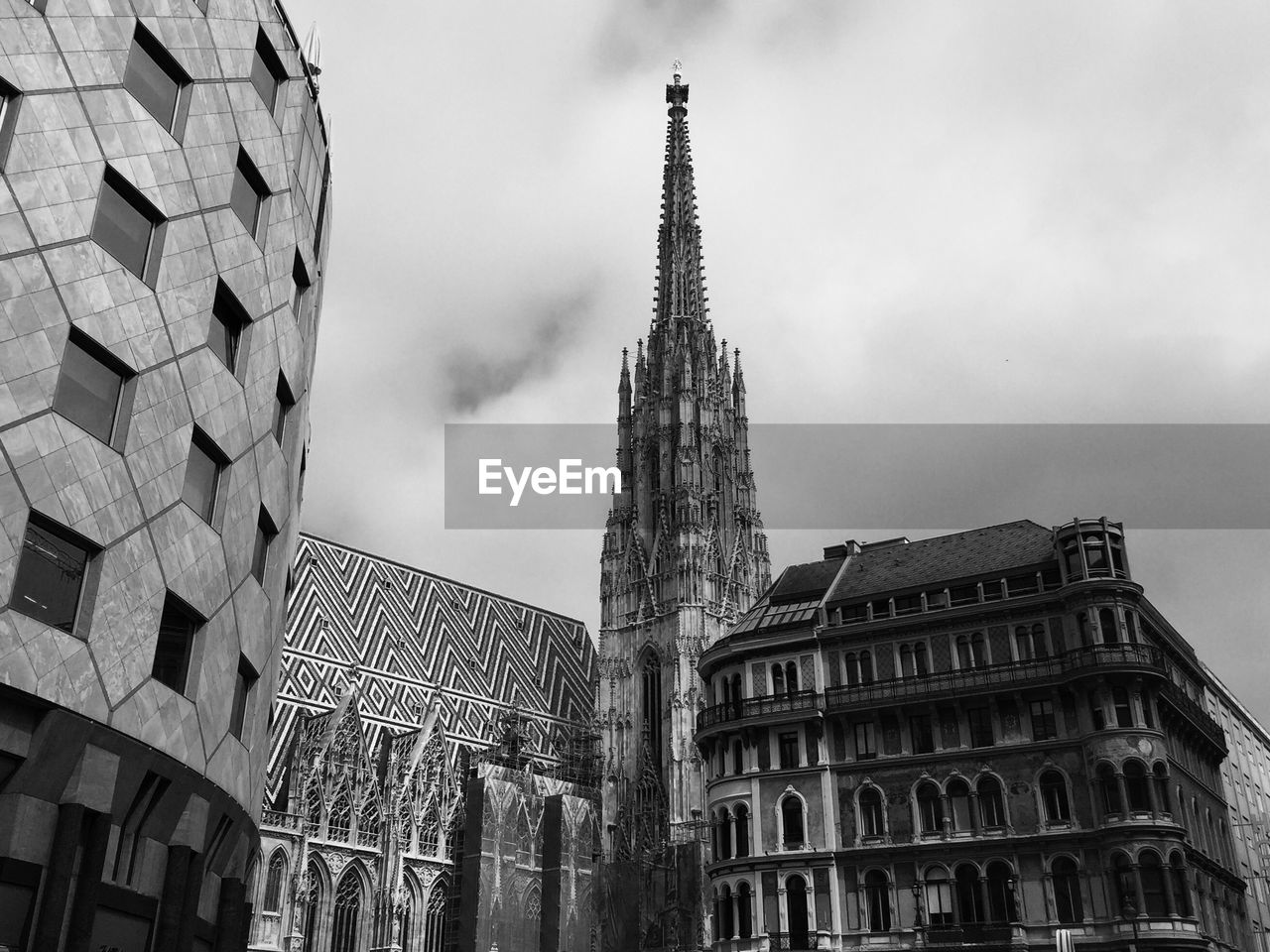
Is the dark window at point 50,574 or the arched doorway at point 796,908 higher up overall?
the dark window at point 50,574

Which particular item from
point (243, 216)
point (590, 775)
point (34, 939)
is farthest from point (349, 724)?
point (34, 939)

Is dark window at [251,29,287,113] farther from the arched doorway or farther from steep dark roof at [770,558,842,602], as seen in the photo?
the arched doorway

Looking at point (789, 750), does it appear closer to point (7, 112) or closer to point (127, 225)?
point (127, 225)

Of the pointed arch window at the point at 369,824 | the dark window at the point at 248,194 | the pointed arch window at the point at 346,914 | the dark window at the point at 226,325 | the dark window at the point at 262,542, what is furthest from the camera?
the pointed arch window at the point at 369,824

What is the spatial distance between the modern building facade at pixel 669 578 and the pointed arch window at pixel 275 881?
20239 mm

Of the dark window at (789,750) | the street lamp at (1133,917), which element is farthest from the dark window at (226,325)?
the street lamp at (1133,917)

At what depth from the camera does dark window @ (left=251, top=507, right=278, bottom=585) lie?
25.7 m

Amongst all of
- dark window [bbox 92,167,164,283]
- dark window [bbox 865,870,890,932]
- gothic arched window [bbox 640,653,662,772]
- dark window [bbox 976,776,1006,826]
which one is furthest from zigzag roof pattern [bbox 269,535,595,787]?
dark window [bbox 92,167,164,283]

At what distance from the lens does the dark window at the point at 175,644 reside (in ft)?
68.9

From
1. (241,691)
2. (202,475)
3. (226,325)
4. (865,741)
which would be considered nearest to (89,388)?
(202,475)

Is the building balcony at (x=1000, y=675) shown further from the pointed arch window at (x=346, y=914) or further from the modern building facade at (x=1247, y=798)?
the pointed arch window at (x=346, y=914)

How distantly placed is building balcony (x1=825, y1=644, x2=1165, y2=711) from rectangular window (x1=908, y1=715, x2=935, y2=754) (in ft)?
2.51

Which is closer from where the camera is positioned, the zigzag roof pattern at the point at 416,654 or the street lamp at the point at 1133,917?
the street lamp at the point at 1133,917

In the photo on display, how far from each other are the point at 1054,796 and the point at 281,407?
23.1 metres
